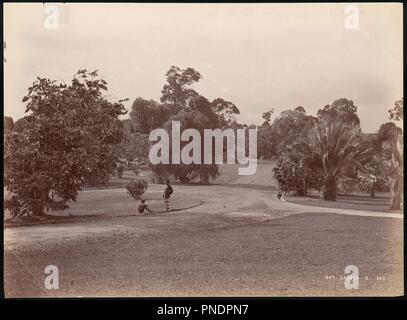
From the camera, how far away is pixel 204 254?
7.02 m

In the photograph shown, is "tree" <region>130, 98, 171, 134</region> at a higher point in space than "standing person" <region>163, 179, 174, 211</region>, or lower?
higher

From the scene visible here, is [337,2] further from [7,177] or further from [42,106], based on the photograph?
[7,177]

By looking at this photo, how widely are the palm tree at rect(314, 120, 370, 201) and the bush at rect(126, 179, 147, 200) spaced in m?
2.31

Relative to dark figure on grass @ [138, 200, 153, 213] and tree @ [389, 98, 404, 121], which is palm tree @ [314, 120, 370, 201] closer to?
tree @ [389, 98, 404, 121]

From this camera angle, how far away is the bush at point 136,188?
7.29m

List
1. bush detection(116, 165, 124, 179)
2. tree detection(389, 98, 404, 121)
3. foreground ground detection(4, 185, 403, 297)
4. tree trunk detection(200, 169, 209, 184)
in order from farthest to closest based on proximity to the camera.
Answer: bush detection(116, 165, 124, 179)
tree trunk detection(200, 169, 209, 184)
tree detection(389, 98, 404, 121)
foreground ground detection(4, 185, 403, 297)

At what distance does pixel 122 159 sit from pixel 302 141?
93.2 inches

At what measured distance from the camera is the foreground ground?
6906mm

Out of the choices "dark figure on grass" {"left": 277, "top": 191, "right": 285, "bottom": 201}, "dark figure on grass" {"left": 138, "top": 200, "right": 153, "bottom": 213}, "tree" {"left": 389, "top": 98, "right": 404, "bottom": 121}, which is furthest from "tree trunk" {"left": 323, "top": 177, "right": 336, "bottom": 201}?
"dark figure on grass" {"left": 138, "top": 200, "right": 153, "bottom": 213}

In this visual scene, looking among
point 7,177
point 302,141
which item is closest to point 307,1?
point 302,141

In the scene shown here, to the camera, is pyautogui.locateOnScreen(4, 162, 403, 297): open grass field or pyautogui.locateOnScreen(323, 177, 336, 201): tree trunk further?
pyautogui.locateOnScreen(323, 177, 336, 201): tree trunk

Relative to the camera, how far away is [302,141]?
7414mm

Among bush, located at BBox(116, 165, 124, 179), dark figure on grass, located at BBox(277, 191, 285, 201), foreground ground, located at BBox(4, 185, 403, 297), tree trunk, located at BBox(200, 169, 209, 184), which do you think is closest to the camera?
foreground ground, located at BBox(4, 185, 403, 297)

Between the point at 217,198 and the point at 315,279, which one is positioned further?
the point at 217,198
